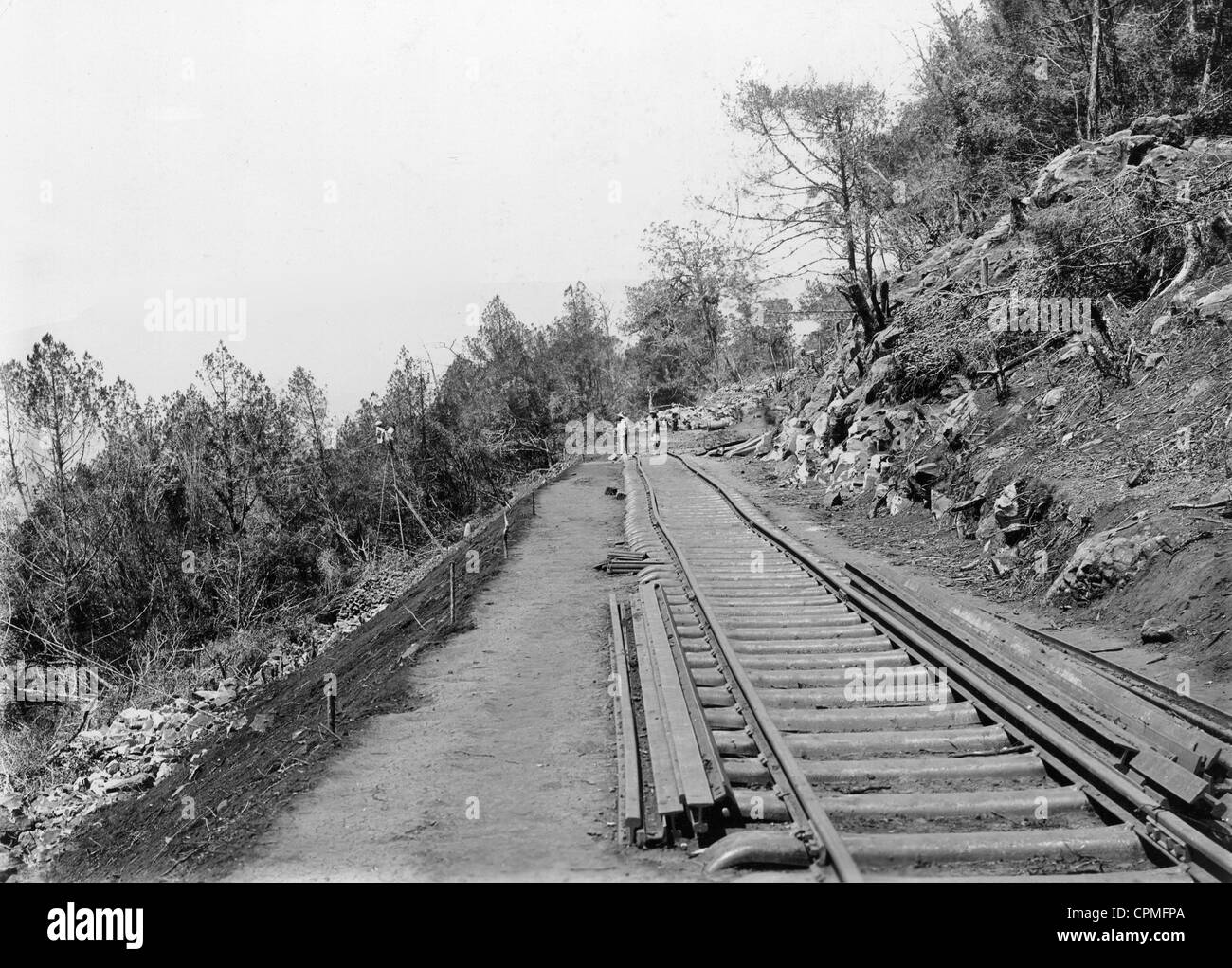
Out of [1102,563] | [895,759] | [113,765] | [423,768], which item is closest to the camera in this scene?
[895,759]

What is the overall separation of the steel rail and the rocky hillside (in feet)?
12.6

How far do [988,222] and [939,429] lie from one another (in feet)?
33.5

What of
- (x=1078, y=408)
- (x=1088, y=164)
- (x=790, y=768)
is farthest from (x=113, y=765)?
(x=1088, y=164)

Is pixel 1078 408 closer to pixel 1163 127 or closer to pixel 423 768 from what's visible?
pixel 1163 127

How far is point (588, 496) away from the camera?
22.5m

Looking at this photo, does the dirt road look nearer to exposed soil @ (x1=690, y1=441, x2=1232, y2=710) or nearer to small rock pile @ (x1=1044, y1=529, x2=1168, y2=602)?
exposed soil @ (x1=690, y1=441, x2=1232, y2=710)

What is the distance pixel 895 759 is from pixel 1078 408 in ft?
28.3

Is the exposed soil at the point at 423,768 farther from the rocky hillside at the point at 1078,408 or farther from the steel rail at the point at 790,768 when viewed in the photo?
the rocky hillside at the point at 1078,408

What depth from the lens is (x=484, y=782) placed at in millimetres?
6199

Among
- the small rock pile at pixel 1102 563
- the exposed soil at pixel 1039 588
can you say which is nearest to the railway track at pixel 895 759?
the exposed soil at pixel 1039 588

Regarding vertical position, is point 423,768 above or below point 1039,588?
below

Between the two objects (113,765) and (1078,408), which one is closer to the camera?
(113,765)

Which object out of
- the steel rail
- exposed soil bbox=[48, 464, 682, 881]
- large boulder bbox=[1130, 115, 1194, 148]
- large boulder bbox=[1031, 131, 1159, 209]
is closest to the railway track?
the steel rail

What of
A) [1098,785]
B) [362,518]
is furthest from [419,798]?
[362,518]
